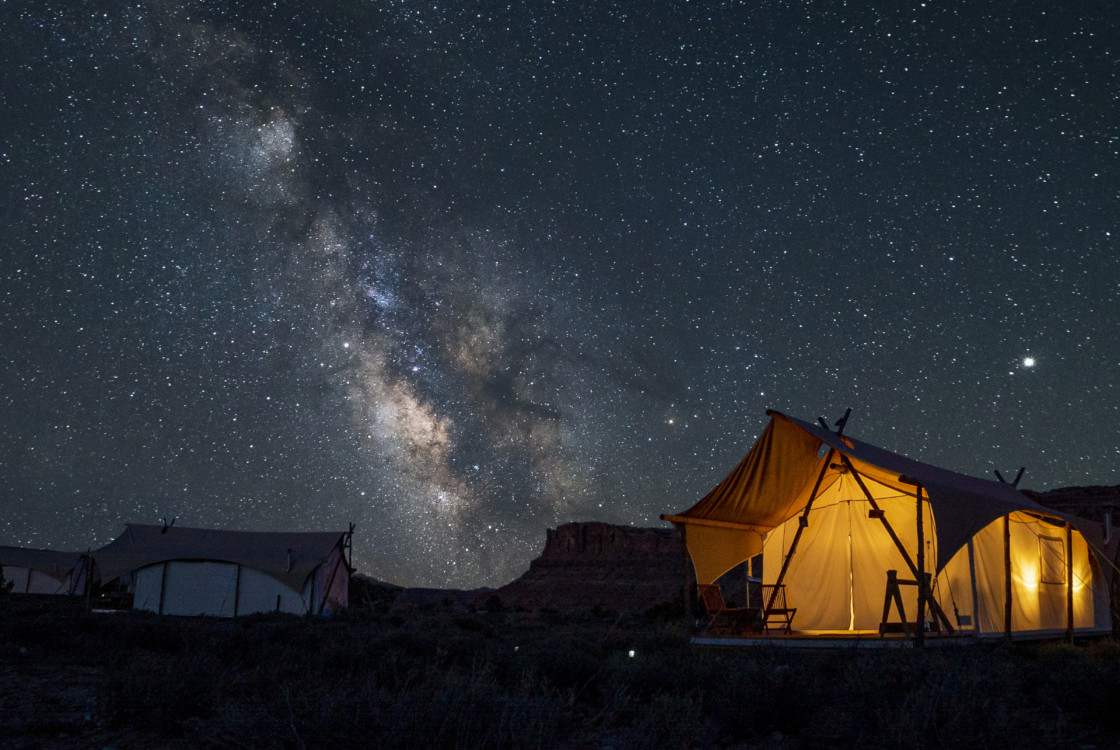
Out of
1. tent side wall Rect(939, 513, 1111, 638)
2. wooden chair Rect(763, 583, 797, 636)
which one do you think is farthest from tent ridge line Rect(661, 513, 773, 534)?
tent side wall Rect(939, 513, 1111, 638)

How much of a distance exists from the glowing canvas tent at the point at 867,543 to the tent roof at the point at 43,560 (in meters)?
32.5

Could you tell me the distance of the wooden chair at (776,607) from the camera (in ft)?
39.7

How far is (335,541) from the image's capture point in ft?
90.3

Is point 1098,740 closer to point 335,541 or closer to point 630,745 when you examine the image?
point 630,745

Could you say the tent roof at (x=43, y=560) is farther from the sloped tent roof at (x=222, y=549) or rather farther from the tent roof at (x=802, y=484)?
the tent roof at (x=802, y=484)

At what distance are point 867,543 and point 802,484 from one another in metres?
1.48

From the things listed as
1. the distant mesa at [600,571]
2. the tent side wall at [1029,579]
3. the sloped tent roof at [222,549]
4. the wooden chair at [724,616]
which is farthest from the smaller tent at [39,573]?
the tent side wall at [1029,579]

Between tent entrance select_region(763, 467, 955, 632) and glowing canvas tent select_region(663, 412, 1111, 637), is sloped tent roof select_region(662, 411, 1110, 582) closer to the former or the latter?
glowing canvas tent select_region(663, 412, 1111, 637)

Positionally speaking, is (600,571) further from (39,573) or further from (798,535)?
(798,535)

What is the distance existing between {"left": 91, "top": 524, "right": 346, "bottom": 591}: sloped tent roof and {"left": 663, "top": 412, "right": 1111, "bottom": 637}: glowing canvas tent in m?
17.2

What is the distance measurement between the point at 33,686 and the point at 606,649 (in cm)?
617

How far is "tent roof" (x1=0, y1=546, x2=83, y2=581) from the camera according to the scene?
35.6m

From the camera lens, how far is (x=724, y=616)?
37.6 feet

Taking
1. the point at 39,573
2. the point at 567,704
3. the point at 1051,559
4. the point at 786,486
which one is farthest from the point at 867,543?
the point at 39,573
